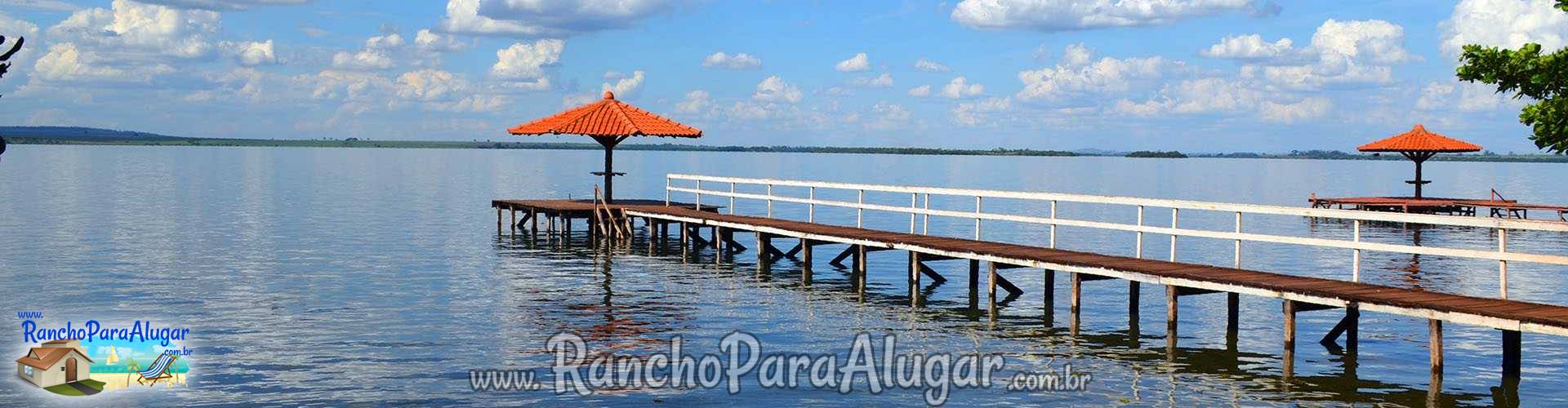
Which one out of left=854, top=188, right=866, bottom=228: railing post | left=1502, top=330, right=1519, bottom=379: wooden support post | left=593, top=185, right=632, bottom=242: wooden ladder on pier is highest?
left=854, top=188, right=866, bottom=228: railing post

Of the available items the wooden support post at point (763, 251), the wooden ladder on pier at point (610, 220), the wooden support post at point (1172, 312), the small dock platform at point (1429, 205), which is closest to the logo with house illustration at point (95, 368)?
the wooden support post at point (1172, 312)

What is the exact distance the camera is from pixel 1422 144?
159 feet

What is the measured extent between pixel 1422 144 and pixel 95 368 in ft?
145

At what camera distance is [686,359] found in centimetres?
1530

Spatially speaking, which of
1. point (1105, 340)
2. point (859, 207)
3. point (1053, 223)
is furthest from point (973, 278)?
point (1105, 340)

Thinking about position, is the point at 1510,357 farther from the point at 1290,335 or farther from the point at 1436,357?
the point at 1290,335

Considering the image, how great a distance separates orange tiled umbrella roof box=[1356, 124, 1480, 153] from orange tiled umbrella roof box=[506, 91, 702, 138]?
2681 cm

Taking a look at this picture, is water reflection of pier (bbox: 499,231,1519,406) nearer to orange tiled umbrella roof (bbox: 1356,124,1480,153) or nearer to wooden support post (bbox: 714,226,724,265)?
wooden support post (bbox: 714,226,724,265)

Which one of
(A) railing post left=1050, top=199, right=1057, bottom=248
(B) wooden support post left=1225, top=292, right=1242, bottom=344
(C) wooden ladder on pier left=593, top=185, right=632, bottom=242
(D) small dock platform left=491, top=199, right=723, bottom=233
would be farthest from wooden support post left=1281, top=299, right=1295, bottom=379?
(D) small dock platform left=491, top=199, right=723, bottom=233

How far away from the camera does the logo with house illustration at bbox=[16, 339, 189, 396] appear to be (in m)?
13.4

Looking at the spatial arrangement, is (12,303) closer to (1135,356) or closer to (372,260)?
(372,260)

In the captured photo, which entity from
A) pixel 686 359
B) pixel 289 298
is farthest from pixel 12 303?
pixel 686 359

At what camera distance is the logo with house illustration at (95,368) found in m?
13.4

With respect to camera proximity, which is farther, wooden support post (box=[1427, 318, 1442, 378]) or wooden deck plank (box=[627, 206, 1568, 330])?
wooden support post (box=[1427, 318, 1442, 378])
